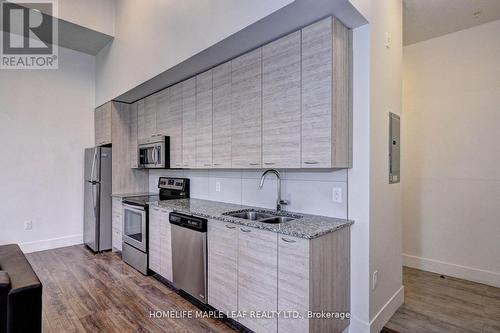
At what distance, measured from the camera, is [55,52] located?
450 centimetres

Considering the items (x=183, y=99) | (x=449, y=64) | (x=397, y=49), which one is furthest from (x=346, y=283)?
(x=449, y=64)

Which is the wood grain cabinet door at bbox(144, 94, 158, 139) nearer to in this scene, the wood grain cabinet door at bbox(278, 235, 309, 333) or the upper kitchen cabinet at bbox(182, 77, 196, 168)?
the upper kitchen cabinet at bbox(182, 77, 196, 168)

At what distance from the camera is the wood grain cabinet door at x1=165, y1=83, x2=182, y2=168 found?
346 centimetres

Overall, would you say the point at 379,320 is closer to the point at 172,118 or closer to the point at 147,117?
the point at 172,118

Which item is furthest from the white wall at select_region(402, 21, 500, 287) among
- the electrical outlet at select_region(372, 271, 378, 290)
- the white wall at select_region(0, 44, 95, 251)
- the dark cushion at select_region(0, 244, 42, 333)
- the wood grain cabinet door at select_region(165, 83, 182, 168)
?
the white wall at select_region(0, 44, 95, 251)

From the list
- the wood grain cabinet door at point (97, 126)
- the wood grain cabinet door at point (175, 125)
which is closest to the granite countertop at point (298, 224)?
the wood grain cabinet door at point (175, 125)

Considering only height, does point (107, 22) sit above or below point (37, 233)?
above

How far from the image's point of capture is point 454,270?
10.9 ft

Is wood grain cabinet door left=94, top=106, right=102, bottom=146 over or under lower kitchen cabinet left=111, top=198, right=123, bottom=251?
over

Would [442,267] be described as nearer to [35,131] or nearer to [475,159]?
[475,159]

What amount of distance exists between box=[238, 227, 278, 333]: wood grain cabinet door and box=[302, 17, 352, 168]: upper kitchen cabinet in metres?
0.68

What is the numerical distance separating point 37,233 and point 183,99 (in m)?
3.32

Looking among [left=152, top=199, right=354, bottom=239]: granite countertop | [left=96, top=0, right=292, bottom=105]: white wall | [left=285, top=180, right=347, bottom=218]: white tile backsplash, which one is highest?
[left=96, top=0, right=292, bottom=105]: white wall

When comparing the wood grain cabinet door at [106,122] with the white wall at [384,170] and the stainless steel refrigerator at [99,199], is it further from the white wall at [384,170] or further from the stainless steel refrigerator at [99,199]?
the white wall at [384,170]
